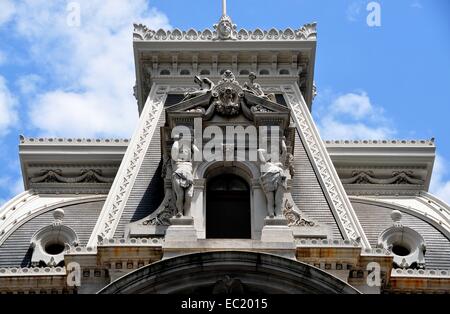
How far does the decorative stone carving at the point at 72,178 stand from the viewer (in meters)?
38.6

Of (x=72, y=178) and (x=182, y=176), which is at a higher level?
(x=72, y=178)

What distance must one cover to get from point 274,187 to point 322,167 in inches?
185

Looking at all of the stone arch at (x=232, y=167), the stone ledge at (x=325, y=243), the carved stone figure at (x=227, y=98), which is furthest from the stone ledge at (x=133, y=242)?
the carved stone figure at (x=227, y=98)

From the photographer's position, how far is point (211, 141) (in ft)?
108

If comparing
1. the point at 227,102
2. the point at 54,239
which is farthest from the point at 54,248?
the point at 227,102

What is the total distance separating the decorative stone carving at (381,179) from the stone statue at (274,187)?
7.83 m

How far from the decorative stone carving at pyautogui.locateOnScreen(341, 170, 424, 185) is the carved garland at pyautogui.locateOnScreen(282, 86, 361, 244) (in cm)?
234

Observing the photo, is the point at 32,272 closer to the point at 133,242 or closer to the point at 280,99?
the point at 133,242

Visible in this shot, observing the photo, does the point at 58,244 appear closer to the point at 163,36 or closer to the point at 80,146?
the point at 80,146

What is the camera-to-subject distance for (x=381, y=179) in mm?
39156

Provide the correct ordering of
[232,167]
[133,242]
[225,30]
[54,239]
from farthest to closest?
[225,30], [54,239], [232,167], [133,242]

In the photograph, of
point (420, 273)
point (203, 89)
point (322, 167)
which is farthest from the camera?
point (322, 167)

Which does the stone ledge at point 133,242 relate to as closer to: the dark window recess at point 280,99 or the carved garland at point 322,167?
the carved garland at point 322,167

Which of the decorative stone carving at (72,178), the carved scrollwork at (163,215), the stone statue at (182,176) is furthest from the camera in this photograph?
the decorative stone carving at (72,178)
